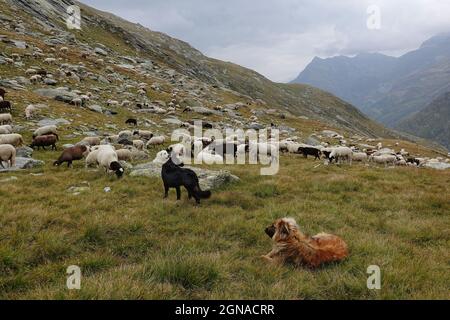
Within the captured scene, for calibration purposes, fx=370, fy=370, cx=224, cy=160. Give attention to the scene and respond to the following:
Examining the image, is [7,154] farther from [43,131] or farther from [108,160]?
[43,131]

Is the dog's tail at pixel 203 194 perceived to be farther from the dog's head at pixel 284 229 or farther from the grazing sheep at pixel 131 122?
the grazing sheep at pixel 131 122

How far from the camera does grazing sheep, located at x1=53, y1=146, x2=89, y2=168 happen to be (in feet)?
54.7

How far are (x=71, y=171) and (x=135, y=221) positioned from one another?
7832 mm

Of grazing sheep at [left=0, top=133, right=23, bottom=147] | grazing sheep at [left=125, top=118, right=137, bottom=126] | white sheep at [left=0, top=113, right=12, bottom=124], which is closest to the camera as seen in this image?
grazing sheep at [left=0, top=133, right=23, bottom=147]

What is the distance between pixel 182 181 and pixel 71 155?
8047 millimetres

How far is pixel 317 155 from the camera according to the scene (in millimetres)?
25500

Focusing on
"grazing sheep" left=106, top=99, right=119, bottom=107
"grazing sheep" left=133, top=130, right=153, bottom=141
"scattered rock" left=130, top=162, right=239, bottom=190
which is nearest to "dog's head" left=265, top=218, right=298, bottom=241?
"scattered rock" left=130, top=162, right=239, bottom=190

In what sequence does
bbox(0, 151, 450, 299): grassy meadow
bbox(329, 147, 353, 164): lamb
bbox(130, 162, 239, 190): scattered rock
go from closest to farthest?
bbox(0, 151, 450, 299): grassy meadow < bbox(130, 162, 239, 190): scattered rock < bbox(329, 147, 353, 164): lamb

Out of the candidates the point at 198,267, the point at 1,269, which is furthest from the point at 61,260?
the point at 198,267

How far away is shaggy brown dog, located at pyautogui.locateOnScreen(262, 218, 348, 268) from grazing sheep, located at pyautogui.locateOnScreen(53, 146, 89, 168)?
12148mm

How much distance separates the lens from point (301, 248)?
24.3 ft

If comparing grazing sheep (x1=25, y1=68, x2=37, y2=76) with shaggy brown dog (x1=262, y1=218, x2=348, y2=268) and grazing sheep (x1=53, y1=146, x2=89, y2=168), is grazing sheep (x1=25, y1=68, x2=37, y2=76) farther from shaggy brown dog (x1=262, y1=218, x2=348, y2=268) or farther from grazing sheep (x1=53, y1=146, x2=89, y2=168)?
shaggy brown dog (x1=262, y1=218, x2=348, y2=268)
